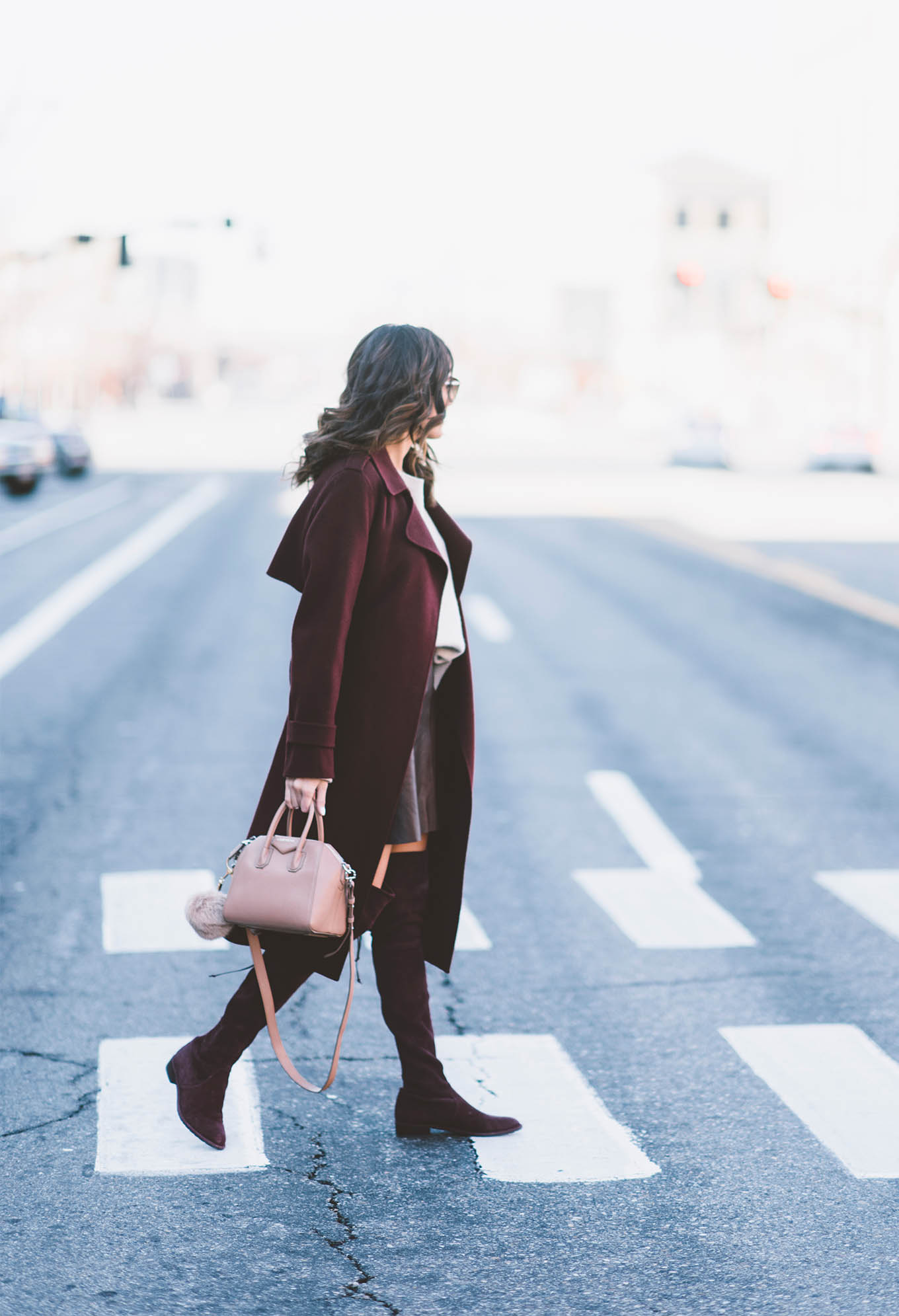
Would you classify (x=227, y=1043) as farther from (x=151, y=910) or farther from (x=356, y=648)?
(x=151, y=910)

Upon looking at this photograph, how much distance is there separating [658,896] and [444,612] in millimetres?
2840

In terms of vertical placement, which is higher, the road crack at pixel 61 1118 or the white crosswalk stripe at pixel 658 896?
the road crack at pixel 61 1118

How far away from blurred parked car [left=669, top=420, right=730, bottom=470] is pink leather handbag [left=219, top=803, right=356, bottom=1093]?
45.8 metres

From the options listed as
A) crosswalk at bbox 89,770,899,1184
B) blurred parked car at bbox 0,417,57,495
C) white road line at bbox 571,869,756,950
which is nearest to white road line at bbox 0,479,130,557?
blurred parked car at bbox 0,417,57,495

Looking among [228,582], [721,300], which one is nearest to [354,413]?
[228,582]

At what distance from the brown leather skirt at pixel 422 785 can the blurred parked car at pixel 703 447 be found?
149 ft

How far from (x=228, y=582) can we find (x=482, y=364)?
5176 inches

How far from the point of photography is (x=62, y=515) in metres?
28.4

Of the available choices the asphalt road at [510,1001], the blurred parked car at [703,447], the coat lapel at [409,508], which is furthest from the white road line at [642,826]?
the blurred parked car at [703,447]

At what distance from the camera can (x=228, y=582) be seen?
60.7 feet

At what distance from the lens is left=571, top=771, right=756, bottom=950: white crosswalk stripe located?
19.9 feet

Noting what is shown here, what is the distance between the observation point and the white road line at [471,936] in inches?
234

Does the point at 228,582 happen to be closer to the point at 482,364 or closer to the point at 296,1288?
the point at 296,1288

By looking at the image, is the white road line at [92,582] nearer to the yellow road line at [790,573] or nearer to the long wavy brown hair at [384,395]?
the yellow road line at [790,573]
